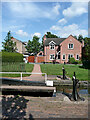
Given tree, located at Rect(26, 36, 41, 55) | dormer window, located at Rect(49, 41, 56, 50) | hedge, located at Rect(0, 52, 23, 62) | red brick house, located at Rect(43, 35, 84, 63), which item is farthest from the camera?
tree, located at Rect(26, 36, 41, 55)

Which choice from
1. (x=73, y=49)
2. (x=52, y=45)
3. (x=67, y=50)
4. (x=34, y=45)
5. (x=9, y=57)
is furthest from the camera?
(x=34, y=45)

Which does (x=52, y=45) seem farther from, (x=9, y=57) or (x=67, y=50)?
(x=9, y=57)

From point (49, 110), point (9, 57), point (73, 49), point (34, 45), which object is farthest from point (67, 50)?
point (49, 110)

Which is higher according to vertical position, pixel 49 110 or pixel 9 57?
pixel 9 57

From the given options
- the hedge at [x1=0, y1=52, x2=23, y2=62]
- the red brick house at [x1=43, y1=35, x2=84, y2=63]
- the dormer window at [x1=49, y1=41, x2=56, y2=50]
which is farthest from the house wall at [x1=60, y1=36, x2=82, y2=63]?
the hedge at [x1=0, y1=52, x2=23, y2=62]

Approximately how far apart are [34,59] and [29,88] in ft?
121

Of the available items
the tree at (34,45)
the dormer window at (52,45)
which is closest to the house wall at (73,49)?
the dormer window at (52,45)

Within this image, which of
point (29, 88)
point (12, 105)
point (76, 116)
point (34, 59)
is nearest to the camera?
point (76, 116)

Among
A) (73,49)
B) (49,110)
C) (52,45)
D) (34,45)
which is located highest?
(34,45)

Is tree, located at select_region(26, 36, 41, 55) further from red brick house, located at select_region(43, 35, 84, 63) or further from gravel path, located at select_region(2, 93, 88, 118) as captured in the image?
gravel path, located at select_region(2, 93, 88, 118)

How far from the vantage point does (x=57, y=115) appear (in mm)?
4230

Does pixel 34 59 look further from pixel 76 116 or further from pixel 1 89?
pixel 76 116

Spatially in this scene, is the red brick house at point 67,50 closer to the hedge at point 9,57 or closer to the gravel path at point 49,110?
the hedge at point 9,57

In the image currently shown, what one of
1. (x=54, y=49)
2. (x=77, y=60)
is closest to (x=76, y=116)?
(x=77, y=60)
